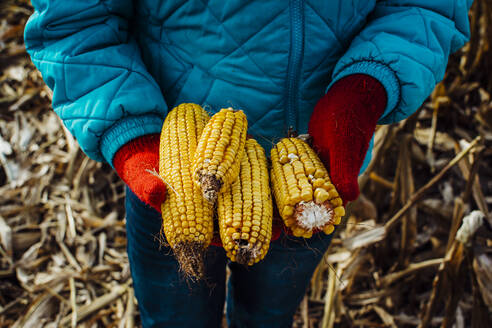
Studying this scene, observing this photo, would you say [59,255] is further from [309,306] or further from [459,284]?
[459,284]

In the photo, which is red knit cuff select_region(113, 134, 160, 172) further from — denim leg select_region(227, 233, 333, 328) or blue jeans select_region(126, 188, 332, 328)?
denim leg select_region(227, 233, 333, 328)

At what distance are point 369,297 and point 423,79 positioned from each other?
1.67 meters

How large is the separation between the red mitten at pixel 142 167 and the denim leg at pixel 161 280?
1.01ft

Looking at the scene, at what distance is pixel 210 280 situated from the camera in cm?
152

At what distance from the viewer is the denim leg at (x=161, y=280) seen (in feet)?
4.52

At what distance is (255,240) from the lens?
941mm

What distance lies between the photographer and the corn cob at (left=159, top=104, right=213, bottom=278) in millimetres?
945

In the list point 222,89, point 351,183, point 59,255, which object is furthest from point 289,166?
point 59,255

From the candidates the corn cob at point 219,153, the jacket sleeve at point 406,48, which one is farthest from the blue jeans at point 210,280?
the jacket sleeve at point 406,48

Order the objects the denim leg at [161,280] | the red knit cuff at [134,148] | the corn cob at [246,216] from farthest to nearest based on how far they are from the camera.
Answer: the denim leg at [161,280] < the red knit cuff at [134,148] < the corn cob at [246,216]

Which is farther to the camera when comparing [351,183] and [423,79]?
[423,79]

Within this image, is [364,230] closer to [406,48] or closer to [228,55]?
[406,48]

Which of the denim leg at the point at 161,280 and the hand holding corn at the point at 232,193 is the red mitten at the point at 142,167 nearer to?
the hand holding corn at the point at 232,193

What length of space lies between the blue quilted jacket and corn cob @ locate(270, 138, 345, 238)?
289 mm
